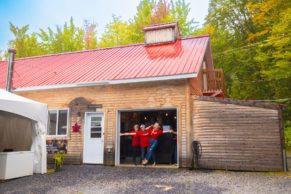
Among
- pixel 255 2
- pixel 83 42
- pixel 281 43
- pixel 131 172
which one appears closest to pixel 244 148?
pixel 131 172

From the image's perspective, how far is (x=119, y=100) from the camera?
12734mm

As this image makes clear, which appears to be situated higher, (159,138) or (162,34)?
(162,34)

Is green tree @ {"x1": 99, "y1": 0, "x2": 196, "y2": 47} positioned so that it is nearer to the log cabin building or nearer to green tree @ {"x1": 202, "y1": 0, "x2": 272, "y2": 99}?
green tree @ {"x1": 202, "y1": 0, "x2": 272, "y2": 99}

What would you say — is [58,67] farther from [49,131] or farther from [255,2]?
[255,2]

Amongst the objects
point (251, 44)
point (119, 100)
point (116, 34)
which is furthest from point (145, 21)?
point (119, 100)

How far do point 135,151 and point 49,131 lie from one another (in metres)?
4.45

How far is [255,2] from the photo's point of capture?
87.7ft

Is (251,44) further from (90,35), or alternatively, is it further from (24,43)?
(24,43)

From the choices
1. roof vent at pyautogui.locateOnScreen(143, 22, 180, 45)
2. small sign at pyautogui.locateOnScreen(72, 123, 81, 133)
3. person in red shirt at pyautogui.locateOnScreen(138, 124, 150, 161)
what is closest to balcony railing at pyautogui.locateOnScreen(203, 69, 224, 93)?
roof vent at pyautogui.locateOnScreen(143, 22, 180, 45)

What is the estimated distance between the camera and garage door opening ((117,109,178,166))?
12.7m

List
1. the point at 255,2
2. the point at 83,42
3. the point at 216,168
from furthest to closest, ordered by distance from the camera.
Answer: the point at 83,42
the point at 255,2
the point at 216,168

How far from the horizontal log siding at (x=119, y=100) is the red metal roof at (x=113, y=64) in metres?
0.50

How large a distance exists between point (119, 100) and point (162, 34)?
6.88 meters

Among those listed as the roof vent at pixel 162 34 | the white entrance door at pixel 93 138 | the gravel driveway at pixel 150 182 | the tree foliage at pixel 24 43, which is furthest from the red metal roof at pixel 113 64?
the tree foliage at pixel 24 43
